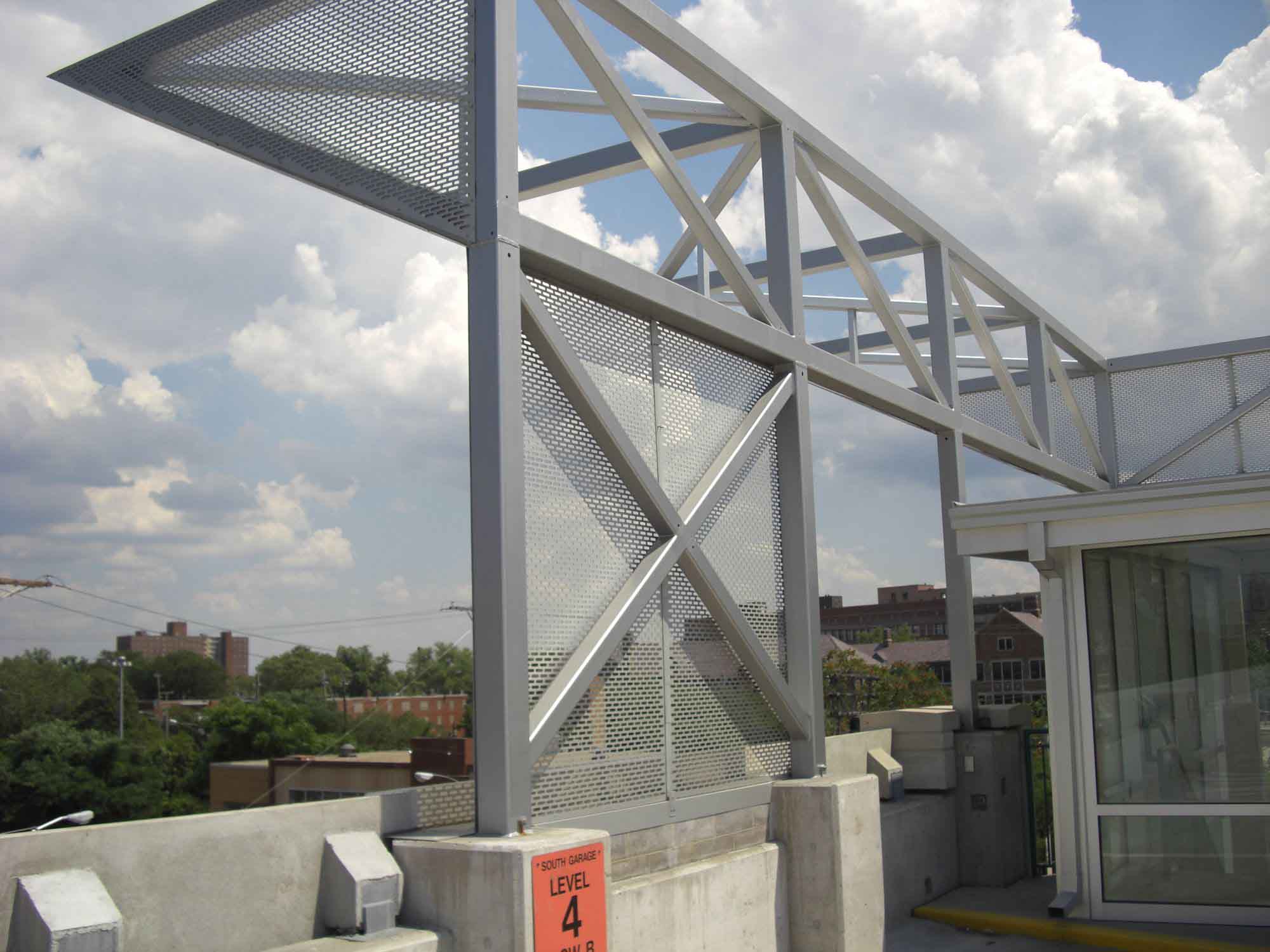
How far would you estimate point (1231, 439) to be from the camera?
55.9 ft

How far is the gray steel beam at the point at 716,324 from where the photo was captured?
630 centimetres

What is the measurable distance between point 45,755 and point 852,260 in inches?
2811

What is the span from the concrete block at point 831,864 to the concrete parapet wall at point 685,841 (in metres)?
0.23

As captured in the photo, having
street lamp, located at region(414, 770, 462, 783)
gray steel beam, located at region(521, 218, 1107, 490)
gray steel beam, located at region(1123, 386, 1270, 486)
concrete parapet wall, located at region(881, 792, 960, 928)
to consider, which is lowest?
concrete parapet wall, located at region(881, 792, 960, 928)

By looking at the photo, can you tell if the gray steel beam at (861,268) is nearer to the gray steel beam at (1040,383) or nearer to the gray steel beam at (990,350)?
the gray steel beam at (990,350)

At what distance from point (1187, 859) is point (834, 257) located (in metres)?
8.06

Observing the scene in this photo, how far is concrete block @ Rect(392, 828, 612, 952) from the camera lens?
16.3 ft

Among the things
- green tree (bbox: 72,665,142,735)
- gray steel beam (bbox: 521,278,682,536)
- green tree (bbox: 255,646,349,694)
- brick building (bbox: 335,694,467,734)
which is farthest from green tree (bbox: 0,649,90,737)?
gray steel beam (bbox: 521,278,682,536)

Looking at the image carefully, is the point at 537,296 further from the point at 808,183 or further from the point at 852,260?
the point at 852,260

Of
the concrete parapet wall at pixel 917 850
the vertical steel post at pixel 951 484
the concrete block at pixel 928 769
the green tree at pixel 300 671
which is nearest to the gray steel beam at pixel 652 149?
the vertical steel post at pixel 951 484

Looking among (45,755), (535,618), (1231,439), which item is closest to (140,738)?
(45,755)

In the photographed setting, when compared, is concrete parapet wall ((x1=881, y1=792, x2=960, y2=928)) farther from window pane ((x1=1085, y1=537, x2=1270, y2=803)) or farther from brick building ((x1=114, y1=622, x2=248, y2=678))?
brick building ((x1=114, y1=622, x2=248, y2=678))

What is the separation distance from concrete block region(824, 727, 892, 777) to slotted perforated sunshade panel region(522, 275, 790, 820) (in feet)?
5.44

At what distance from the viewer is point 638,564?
689 cm
